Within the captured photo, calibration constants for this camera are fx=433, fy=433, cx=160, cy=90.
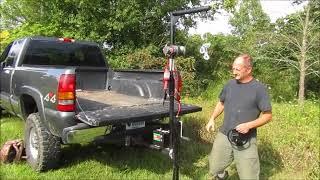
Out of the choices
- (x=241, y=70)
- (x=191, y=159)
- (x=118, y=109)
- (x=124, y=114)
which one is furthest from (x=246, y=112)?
(x=191, y=159)

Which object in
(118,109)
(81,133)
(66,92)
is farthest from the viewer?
(118,109)

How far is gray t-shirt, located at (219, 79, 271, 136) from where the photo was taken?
445 centimetres

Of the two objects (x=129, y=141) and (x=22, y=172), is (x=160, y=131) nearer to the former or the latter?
(x=129, y=141)

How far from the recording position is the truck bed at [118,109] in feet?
16.9

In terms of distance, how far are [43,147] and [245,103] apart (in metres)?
2.75

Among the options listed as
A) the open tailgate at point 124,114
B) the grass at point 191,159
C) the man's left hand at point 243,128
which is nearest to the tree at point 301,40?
the grass at point 191,159

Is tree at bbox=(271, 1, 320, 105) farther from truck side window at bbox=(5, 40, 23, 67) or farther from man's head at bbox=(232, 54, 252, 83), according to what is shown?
man's head at bbox=(232, 54, 252, 83)

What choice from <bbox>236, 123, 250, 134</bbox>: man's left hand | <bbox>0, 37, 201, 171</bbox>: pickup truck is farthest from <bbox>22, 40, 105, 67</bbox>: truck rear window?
<bbox>236, 123, 250, 134</bbox>: man's left hand

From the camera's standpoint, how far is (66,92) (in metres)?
5.28

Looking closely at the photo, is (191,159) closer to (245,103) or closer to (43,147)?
(43,147)

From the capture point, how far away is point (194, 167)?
6332 millimetres

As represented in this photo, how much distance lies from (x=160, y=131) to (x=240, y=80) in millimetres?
1179

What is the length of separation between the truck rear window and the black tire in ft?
5.82

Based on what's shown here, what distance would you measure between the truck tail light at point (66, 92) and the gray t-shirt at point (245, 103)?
1.89 m
